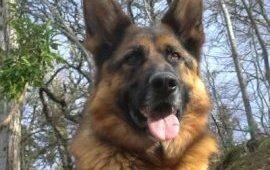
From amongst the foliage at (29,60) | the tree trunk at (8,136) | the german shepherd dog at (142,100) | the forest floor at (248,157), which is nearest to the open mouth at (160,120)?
the german shepherd dog at (142,100)

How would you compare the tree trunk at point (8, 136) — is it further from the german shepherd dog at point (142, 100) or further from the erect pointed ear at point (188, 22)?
the erect pointed ear at point (188, 22)

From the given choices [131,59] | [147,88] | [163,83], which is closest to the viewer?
[163,83]

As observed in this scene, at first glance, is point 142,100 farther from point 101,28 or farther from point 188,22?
point 188,22

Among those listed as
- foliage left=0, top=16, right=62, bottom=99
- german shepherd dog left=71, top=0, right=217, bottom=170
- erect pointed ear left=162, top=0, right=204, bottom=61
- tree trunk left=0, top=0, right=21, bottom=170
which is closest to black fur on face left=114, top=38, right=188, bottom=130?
german shepherd dog left=71, top=0, right=217, bottom=170

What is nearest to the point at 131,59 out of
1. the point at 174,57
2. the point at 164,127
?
the point at 174,57

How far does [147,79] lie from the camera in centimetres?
464

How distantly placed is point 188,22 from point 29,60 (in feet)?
11.9

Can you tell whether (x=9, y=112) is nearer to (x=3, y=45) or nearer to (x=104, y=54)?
(x=3, y=45)

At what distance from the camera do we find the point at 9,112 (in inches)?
404

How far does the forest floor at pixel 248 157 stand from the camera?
37.2 feet

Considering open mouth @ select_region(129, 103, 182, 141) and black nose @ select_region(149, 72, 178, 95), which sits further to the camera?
open mouth @ select_region(129, 103, 182, 141)

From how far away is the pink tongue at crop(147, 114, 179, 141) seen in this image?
4613 mm

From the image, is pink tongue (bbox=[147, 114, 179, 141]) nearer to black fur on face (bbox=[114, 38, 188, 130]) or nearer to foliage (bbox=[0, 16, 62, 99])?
black fur on face (bbox=[114, 38, 188, 130])

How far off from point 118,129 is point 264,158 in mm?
7305
